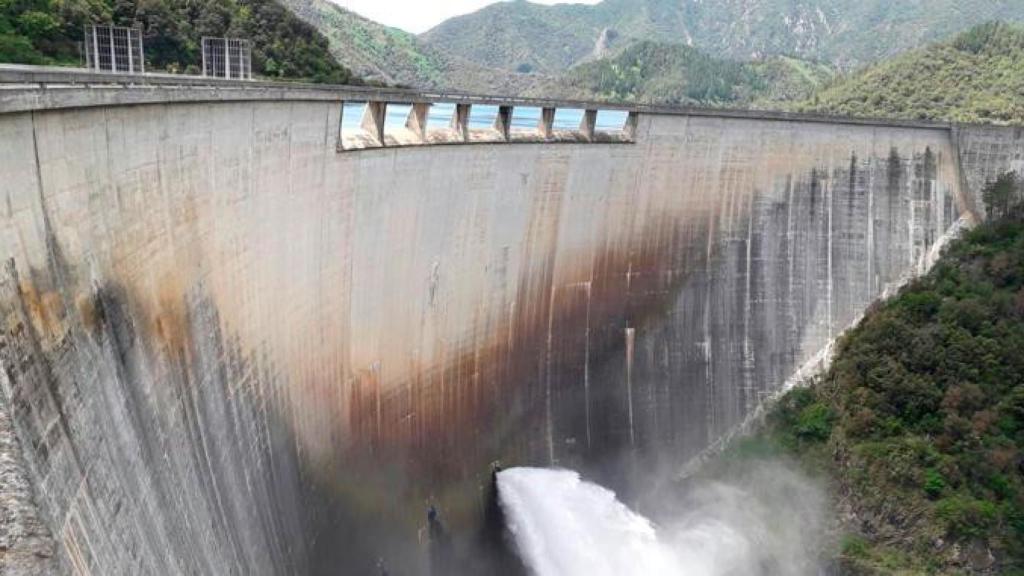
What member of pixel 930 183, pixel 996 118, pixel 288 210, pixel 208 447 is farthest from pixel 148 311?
pixel 996 118

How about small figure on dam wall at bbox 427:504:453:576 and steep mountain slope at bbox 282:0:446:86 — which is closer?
small figure on dam wall at bbox 427:504:453:576

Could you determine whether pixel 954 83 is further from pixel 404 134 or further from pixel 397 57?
pixel 397 57

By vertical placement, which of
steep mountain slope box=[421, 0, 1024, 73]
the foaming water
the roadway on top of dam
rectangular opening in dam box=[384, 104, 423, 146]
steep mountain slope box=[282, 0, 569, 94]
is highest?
steep mountain slope box=[421, 0, 1024, 73]

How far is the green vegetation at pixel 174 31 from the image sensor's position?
86.0 ft

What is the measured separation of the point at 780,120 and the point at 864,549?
10081mm

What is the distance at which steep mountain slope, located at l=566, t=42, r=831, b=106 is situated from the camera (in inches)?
3942

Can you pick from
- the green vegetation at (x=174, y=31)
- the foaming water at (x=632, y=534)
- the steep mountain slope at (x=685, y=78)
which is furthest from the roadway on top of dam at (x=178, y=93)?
the steep mountain slope at (x=685, y=78)

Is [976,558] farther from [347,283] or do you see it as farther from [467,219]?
[347,283]

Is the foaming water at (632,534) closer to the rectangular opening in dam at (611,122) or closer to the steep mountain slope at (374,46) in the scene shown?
the rectangular opening in dam at (611,122)

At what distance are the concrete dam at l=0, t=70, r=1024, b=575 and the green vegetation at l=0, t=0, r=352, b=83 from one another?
12.3 metres

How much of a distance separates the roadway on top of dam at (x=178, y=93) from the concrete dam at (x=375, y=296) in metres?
0.06

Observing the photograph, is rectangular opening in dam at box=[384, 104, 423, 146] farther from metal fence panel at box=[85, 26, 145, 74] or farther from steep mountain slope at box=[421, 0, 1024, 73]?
steep mountain slope at box=[421, 0, 1024, 73]

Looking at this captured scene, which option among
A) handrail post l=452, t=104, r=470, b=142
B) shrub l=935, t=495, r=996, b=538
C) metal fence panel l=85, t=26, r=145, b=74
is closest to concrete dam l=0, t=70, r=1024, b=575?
handrail post l=452, t=104, r=470, b=142

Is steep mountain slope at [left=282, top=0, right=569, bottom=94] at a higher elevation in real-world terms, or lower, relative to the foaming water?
higher
